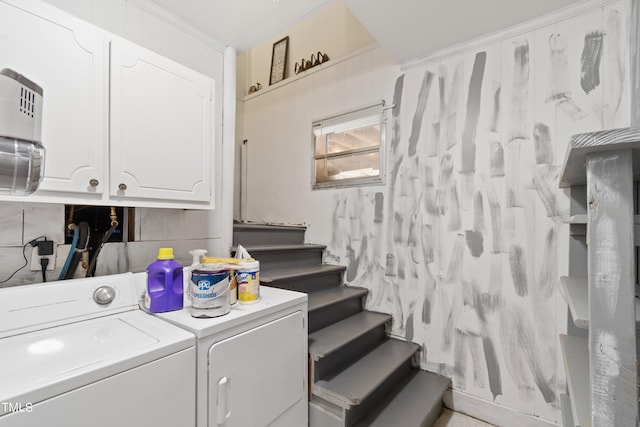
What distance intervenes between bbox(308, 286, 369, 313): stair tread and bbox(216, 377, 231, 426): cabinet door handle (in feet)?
2.96

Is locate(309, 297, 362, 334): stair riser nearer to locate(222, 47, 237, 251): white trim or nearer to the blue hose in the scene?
locate(222, 47, 237, 251): white trim

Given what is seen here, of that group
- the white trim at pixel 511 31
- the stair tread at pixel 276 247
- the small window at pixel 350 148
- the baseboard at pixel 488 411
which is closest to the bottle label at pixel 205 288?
the stair tread at pixel 276 247

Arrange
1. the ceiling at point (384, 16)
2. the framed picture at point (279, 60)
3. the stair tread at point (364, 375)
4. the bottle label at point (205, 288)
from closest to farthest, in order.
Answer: the bottle label at point (205, 288) < the stair tread at point (364, 375) < the ceiling at point (384, 16) < the framed picture at point (279, 60)

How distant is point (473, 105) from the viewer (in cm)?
206

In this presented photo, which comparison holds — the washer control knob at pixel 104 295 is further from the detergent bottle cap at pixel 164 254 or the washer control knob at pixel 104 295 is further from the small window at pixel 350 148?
the small window at pixel 350 148

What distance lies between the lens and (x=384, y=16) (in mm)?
1848

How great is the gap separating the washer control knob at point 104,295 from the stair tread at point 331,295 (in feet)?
3.78

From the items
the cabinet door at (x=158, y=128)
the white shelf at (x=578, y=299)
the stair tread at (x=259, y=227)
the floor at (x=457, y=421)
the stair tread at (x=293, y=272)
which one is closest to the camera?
the white shelf at (x=578, y=299)

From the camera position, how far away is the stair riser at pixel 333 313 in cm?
207

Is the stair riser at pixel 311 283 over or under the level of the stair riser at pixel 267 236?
under

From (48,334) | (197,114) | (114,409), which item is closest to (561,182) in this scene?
(197,114)

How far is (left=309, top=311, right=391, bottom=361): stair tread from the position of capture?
1.75 metres

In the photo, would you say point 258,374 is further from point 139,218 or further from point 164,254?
point 139,218

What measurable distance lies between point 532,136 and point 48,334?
8.75ft
